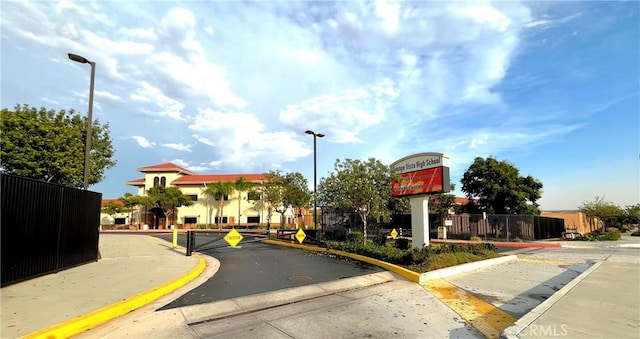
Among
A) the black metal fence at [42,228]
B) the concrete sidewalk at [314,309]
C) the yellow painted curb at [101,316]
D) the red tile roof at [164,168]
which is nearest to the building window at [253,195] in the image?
the red tile roof at [164,168]

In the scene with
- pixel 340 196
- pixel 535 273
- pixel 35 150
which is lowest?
pixel 535 273

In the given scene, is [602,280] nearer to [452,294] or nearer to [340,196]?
[452,294]

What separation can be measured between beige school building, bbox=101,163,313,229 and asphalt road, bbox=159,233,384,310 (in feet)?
123

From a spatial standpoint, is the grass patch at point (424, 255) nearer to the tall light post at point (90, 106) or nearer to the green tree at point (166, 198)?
the tall light post at point (90, 106)

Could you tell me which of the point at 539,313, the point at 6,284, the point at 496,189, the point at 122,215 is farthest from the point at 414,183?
the point at 122,215

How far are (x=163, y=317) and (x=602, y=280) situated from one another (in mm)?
11100

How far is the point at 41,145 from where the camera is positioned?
1552 cm

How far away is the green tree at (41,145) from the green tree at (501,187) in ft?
113

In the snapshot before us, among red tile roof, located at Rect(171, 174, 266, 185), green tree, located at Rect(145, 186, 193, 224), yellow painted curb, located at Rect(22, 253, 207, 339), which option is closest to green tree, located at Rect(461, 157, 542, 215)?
red tile roof, located at Rect(171, 174, 266, 185)

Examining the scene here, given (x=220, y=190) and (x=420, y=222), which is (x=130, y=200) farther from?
(x=420, y=222)

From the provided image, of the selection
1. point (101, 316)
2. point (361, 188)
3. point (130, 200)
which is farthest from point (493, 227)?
point (130, 200)

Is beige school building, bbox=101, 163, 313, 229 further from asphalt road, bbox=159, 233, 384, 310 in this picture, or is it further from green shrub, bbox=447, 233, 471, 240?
asphalt road, bbox=159, 233, 384, 310

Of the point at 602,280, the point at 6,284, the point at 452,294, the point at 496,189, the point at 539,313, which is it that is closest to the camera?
the point at 539,313

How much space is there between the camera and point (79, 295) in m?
7.37
